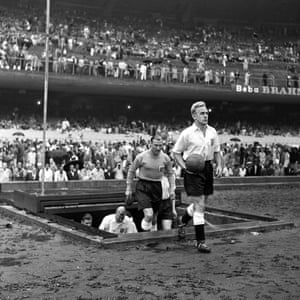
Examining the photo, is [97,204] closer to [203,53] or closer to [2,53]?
[2,53]

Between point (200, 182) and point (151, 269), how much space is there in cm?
155

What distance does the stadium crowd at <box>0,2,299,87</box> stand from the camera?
26.6 m

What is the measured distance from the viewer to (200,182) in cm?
680

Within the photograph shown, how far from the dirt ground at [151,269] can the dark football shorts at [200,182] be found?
0.74 m

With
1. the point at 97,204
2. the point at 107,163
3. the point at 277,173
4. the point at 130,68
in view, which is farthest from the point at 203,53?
the point at 97,204

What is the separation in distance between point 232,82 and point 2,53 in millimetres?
12564

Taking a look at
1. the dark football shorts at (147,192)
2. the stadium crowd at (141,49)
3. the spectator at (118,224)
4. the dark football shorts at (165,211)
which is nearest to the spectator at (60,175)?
the spectator at (118,224)

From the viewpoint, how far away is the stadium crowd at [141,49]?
2661 cm

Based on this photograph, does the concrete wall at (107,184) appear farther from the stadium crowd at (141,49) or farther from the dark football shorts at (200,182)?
the stadium crowd at (141,49)

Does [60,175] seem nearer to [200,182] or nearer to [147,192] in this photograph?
[147,192]

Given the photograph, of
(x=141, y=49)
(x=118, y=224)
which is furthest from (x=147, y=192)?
(x=141, y=49)

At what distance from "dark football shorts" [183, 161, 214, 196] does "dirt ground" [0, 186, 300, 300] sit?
0.74 metres

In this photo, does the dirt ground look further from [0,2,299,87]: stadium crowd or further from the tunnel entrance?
[0,2,299,87]: stadium crowd

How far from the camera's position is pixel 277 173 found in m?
22.9
